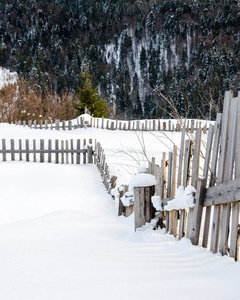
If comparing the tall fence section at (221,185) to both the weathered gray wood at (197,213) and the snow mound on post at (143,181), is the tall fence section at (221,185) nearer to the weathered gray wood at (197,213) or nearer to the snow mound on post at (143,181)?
the weathered gray wood at (197,213)

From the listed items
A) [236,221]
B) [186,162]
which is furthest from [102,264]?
[186,162]


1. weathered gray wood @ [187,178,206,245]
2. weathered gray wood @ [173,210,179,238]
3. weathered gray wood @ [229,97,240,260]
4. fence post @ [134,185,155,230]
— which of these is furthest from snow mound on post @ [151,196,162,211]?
weathered gray wood @ [229,97,240,260]

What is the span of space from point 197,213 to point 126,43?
113 meters

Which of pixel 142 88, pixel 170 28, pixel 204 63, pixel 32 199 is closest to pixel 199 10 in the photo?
pixel 170 28

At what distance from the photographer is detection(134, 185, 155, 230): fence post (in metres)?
2.86

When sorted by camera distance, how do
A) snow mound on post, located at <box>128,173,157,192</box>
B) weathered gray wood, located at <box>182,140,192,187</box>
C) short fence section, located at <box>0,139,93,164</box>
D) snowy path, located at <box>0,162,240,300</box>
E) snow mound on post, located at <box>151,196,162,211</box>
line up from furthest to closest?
1. short fence section, located at <box>0,139,93,164</box>
2. snow mound on post, located at <box>128,173,157,192</box>
3. snow mound on post, located at <box>151,196,162,211</box>
4. weathered gray wood, located at <box>182,140,192,187</box>
5. snowy path, located at <box>0,162,240,300</box>

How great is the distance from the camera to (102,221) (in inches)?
145

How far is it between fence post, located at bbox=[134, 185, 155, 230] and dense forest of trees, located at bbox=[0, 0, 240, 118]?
2586 inches

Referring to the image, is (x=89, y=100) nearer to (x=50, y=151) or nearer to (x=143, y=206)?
(x=50, y=151)

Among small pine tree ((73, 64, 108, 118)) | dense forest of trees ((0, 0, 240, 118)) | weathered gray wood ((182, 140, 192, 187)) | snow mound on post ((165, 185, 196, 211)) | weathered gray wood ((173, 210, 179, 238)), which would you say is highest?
dense forest of trees ((0, 0, 240, 118))

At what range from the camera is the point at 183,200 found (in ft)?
7.51

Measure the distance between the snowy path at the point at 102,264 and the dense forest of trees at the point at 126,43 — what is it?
6576 centimetres

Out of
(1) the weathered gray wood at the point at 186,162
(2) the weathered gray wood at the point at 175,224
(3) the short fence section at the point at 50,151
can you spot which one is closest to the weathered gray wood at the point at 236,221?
(1) the weathered gray wood at the point at 186,162

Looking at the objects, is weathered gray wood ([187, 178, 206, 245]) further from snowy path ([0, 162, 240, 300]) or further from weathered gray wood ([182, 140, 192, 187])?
weathered gray wood ([182, 140, 192, 187])
